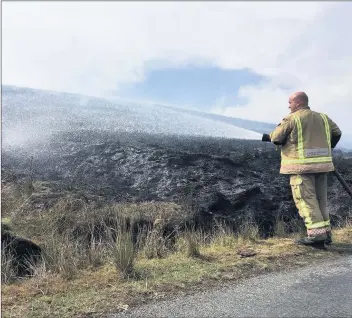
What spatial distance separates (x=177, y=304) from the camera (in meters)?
3.61

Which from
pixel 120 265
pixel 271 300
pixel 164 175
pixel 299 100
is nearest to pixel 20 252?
pixel 120 265

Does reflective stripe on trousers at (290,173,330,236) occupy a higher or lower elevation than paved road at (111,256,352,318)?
higher

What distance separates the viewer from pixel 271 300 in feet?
12.1

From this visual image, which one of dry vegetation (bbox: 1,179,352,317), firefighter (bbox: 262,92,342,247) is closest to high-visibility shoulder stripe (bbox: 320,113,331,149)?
firefighter (bbox: 262,92,342,247)

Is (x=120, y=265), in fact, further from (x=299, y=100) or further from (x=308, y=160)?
(x=299, y=100)

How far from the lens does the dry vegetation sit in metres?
3.65

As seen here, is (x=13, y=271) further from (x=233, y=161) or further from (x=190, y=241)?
(x=233, y=161)

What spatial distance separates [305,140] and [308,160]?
0.28m

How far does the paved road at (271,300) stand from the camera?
3422 mm

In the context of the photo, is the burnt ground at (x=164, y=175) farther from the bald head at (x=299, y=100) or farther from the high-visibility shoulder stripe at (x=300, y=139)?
the bald head at (x=299, y=100)

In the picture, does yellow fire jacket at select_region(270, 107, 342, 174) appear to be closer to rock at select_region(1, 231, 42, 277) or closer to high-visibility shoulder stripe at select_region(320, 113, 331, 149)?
high-visibility shoulder stripe at select_region(320, 113, 331, 149)

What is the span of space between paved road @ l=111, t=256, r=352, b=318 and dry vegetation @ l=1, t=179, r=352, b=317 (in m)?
0.23

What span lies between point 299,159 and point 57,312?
12.3 feet

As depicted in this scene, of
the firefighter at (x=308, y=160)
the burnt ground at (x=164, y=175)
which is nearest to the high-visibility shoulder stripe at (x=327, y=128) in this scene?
the firefighter at (x=308, y=160)
